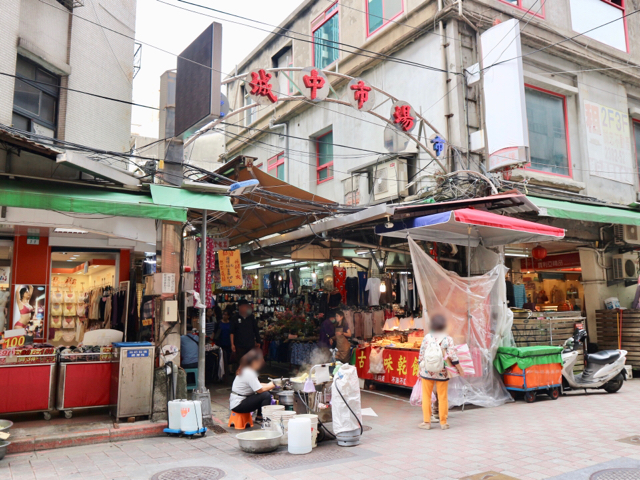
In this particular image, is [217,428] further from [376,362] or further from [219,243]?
[219,243]

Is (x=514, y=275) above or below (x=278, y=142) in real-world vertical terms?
below

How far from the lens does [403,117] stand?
1112 cm

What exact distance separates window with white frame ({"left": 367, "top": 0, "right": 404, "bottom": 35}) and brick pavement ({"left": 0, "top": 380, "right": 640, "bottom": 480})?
10.9m

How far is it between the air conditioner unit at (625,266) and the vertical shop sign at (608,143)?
232 centimetres

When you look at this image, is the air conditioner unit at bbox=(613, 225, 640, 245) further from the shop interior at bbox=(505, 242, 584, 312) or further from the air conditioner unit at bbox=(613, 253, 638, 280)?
the shop interior at bbox=(505, 242, 584, 312)

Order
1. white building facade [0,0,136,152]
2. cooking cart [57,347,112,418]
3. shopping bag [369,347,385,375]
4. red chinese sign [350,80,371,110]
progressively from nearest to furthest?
cooking cart [57,347,112,418] < white building facade [0,0,136,152] < red chinese sign [350,80,371,110] < shopping bag [369,347,385,375]

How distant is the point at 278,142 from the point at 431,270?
1160 cm

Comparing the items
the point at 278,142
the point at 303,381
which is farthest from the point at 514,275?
the point at 303,381

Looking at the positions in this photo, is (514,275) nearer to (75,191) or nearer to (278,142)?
(278,142)

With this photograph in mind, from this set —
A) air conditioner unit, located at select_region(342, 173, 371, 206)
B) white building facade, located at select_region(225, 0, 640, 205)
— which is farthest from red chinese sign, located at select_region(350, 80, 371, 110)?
air conditioner unit, located at select_region(342, 173, 371, 206)

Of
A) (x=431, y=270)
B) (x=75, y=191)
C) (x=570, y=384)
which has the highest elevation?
(x=75, y=191)

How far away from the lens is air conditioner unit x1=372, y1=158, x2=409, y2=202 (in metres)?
12.7

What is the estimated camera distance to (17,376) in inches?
325

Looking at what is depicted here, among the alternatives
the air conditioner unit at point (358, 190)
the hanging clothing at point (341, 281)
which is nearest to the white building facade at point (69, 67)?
the air conditioner unit at point (358, 190)
